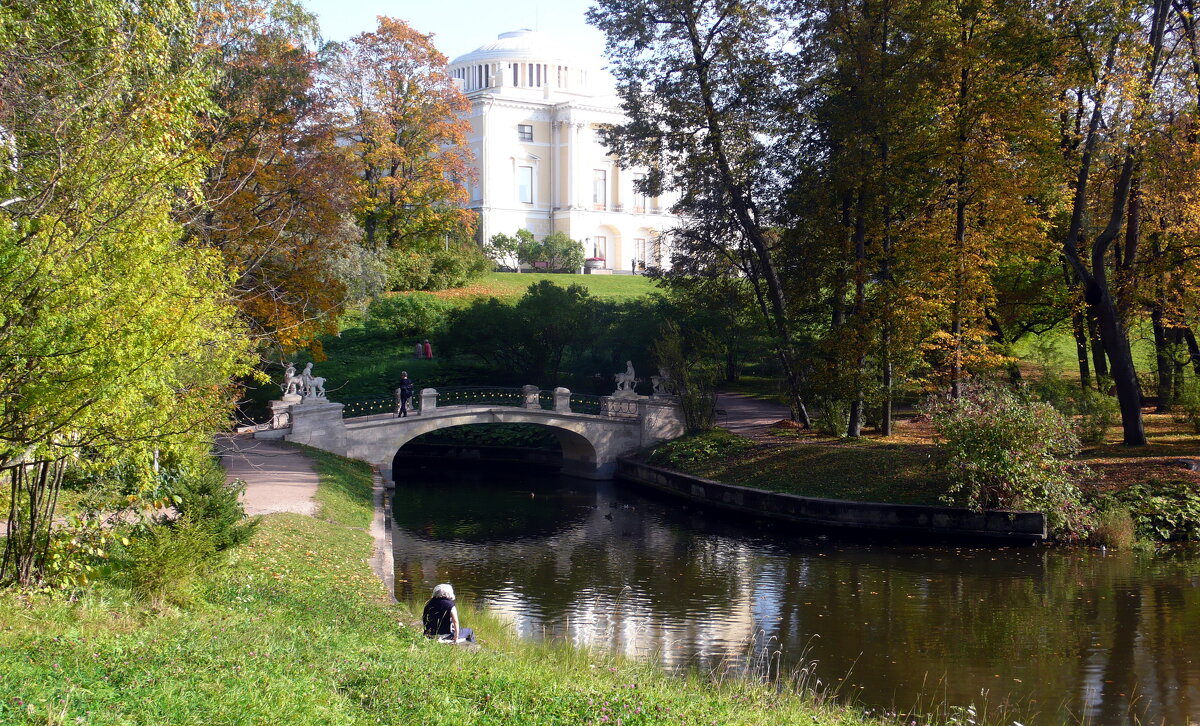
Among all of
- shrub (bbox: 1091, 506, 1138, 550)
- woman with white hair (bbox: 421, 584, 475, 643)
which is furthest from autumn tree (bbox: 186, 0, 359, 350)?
shrub (bbox: 1091, 506, 1138, 550)

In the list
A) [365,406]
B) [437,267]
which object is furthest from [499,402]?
[437,267]

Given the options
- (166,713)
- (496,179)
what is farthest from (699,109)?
(496,179)

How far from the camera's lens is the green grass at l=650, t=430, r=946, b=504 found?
20.6 meters

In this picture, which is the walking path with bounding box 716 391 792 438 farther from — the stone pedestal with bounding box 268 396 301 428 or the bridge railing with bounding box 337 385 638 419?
the stone pedestal with bounding box 268 396 301 428

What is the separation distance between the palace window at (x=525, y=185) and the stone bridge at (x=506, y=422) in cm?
3976

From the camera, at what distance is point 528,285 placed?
45312 millimetres

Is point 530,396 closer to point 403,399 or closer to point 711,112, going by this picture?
point 403,399

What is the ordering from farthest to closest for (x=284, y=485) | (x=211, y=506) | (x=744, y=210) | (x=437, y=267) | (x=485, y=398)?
(x=437, y=267)
(x=485, y=398)
(x=744, y=210)
(x=284, y=485)
(x=211, y=506)

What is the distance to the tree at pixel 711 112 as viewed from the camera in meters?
25.2

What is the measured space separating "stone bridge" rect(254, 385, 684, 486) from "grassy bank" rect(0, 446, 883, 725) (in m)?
14.1

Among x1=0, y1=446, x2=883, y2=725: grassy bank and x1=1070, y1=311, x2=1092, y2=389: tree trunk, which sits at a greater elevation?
x1=1070, y1=311, x2=1092, y2=389: tree trunk

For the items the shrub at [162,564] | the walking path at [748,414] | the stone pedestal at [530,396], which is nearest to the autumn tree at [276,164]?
the stone pedestal at [530,396]

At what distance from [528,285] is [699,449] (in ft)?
68.7

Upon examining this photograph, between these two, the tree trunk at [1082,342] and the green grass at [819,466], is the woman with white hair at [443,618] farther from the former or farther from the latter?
the tree trunk at [1082,342]
